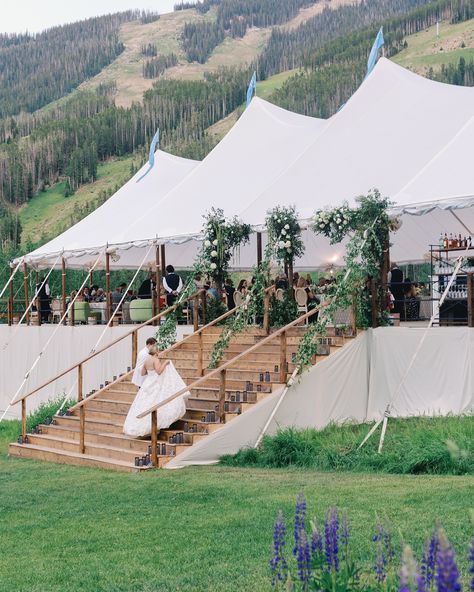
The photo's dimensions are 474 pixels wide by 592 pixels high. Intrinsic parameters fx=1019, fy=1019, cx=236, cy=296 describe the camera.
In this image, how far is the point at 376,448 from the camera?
11766mm

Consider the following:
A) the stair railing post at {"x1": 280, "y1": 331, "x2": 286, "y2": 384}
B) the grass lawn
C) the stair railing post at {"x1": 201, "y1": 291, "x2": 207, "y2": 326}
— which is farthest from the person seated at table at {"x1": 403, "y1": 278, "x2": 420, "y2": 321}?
the grass lawn

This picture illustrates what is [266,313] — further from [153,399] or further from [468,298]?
[468,298]

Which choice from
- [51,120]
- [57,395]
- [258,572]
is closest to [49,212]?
[51,120]

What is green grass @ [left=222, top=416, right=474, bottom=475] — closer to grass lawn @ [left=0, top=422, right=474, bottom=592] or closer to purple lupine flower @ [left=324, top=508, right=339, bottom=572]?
grass lawn @ [left=0, top=422, right=474, bottom=592]

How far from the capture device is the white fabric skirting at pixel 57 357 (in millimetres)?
18906

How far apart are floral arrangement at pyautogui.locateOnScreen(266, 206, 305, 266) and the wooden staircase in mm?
1310

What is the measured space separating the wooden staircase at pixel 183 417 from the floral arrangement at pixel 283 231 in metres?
1.31

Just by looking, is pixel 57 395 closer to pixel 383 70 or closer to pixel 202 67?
pixel 383 70

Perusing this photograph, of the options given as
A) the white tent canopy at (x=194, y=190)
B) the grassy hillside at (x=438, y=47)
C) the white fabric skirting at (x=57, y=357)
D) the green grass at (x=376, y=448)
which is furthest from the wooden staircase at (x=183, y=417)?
the grassy hillside at (x=438, y=47)

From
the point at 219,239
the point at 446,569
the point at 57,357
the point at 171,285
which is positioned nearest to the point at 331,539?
the point at 446,569

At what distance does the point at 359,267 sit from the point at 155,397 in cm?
329

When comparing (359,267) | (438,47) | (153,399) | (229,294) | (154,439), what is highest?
(438,47)

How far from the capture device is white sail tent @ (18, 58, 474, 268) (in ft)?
47.6

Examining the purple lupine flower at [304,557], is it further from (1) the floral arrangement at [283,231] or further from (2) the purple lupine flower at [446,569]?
(1) the floral arrangement at [283,231]
